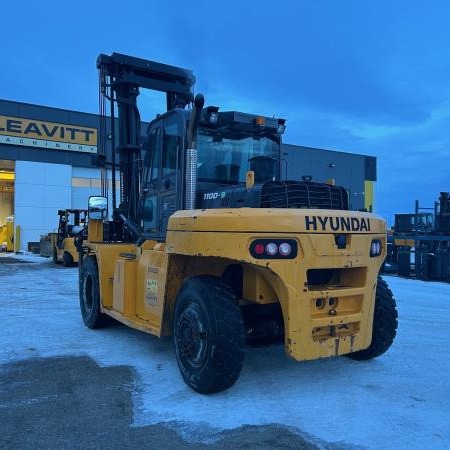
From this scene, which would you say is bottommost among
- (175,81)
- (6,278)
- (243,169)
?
(6,278)

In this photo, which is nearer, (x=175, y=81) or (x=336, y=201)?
(x=336, y=201)

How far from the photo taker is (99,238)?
25.8 feet

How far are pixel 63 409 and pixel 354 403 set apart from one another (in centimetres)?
241

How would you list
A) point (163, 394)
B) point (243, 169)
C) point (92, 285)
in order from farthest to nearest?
point (92, 285), point (243, 169), point (163, 394)

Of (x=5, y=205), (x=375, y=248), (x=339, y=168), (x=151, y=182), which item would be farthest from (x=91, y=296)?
(x=5, y=205)

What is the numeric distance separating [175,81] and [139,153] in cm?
137

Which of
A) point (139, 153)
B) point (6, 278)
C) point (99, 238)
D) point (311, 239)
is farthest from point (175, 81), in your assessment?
point (6, 278)

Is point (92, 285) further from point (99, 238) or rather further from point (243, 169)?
point (243, 169)

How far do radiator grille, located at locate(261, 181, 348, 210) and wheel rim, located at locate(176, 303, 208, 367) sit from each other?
1.17 meters

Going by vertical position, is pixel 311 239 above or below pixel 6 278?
above

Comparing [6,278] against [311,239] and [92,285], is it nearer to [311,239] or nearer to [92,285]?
[92,285]

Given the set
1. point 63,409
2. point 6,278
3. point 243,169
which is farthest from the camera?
point 6,278

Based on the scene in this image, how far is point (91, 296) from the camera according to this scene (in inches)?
294

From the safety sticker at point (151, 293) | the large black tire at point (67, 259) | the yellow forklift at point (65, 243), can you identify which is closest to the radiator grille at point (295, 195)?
the safety sticker at point (151, 293)
